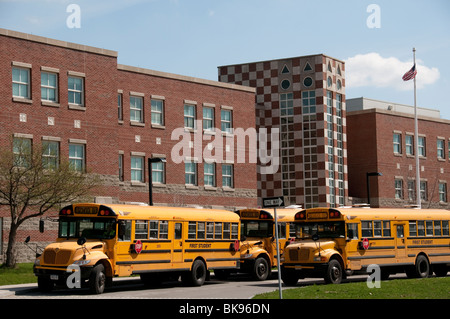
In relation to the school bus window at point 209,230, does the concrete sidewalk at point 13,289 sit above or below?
below

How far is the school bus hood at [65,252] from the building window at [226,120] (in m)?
26.8

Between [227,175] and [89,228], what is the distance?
2625cm

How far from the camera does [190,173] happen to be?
4616 cm

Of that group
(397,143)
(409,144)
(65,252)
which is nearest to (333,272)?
(65,252)

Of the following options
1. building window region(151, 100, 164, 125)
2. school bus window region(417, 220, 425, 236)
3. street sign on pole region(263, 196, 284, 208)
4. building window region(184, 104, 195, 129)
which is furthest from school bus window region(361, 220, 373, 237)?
building window region(184, 104, 195, 129)

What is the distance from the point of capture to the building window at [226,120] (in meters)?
48.2

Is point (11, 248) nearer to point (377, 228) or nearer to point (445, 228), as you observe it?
point (377, 228)

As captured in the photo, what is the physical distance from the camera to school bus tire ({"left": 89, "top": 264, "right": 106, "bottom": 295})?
2128 centimetres

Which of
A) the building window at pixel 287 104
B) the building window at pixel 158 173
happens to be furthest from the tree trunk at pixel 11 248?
the building window at pixel 287 104

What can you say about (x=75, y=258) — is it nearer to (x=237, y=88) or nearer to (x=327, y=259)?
(x=327, y=259)

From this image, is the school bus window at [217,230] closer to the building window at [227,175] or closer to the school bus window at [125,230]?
the school bus window at [125,230]

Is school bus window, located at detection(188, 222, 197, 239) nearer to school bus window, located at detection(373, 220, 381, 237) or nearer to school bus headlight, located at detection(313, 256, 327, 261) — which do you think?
school bus headlight, located at detection(313, 256, 327, 261)

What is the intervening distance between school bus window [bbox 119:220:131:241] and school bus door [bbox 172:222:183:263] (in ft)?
7.20
